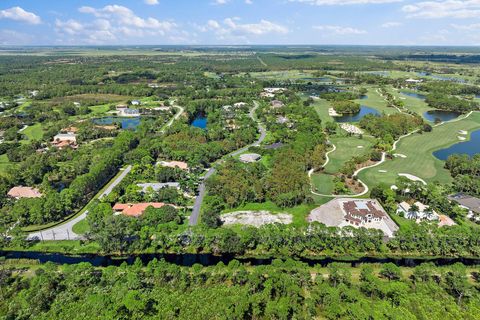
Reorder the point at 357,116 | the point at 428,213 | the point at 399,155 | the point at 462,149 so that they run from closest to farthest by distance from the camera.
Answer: the point at 428,213 < the point at 399,155 < the point at 462,149 < the point at 357,116

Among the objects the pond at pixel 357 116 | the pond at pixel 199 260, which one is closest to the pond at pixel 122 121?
the pond at pixel 199 260

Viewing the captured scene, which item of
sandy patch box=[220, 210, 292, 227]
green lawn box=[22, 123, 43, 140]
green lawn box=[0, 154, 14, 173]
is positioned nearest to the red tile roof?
green lawn box=[0, 154, 14, 173]

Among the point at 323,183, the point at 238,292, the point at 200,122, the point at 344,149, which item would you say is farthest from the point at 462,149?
the point at 200,122

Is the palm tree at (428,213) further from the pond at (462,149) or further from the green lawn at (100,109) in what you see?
the green lawn at (100,109)

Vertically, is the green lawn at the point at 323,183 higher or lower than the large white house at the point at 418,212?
lower

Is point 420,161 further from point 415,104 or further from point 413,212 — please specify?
point 415,104

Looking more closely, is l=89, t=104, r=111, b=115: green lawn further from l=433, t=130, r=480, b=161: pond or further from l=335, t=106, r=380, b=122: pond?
l=433, t=130, r=480, b=161: pond

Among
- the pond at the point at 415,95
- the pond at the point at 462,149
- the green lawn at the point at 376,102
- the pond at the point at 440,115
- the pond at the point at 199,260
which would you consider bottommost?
the pond at the point at 199,260

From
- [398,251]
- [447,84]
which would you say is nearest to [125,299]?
[398,251]
